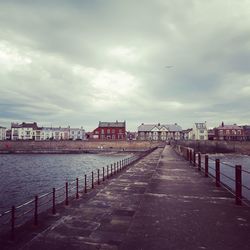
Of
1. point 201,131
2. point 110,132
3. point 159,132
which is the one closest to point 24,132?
point 110,132

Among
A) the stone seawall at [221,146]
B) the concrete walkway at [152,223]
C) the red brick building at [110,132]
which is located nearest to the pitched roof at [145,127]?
the red brick building at [110,132]

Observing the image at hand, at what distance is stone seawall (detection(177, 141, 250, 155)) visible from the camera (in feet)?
296

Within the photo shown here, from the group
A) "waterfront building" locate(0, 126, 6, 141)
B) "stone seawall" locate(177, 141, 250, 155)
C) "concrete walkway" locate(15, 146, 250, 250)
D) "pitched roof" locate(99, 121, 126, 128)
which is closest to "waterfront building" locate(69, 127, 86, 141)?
"waterfront building" locate(0, 126, 6, 141)

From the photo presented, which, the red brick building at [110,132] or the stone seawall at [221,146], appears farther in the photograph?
the red brick building at [110,132]

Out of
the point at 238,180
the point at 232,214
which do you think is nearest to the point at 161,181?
the point at 238,180

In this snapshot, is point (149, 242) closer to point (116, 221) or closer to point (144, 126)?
point (116, 221)

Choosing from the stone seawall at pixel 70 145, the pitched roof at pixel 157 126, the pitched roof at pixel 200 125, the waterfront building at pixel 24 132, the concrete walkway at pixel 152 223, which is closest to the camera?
the concrete walkway at pixel 152 223

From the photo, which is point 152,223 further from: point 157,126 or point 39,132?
point 39,132

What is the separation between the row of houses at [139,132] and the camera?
116m

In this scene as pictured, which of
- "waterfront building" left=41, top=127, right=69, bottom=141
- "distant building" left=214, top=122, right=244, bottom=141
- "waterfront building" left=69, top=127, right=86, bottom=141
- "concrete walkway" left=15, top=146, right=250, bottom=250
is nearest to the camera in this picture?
"concrete walkway" left=15, top=146, right=250, bottom=250

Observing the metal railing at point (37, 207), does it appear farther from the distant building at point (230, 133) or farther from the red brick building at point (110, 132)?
the distant building at point (230, 133)

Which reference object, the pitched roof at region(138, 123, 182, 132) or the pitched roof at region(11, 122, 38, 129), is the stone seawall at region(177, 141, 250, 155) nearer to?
the pitched roof at region(138, 123, 182, 132)

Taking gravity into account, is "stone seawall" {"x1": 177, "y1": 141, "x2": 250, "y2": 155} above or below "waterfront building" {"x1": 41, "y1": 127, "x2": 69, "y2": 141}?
below

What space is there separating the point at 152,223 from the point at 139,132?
121645 mm
